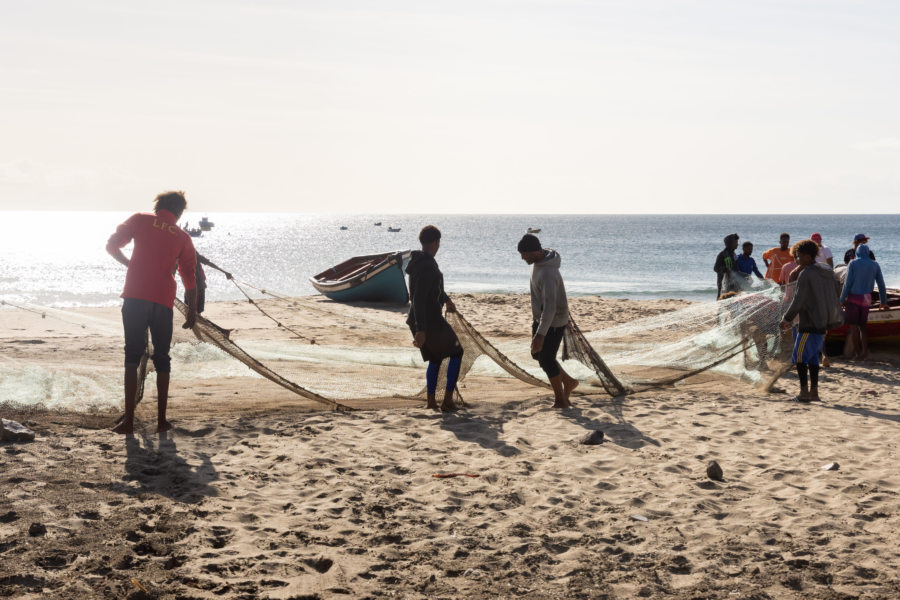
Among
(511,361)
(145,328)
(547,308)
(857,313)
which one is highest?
(547,308)

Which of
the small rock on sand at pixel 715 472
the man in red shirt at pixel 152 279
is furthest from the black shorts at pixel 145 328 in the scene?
the small rock on sand at pixel 715 472

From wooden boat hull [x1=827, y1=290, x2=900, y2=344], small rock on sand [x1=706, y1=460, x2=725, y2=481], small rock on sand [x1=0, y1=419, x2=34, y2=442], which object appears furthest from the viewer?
wooden boat hull [x1=827, y1=290, x2=900, y2=344]

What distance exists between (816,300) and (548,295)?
9.05 ft

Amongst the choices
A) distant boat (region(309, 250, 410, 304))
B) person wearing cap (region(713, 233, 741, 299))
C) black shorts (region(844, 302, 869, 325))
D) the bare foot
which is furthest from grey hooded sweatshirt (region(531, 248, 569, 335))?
distant boat (region(309, 250, 410, 304))

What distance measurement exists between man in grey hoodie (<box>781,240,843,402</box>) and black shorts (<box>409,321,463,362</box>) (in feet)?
10.8

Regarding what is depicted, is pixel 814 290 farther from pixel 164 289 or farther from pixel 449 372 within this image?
pixel 164 289

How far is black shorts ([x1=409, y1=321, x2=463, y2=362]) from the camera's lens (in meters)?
6.41

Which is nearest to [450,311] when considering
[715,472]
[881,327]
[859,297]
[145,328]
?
[145,328]

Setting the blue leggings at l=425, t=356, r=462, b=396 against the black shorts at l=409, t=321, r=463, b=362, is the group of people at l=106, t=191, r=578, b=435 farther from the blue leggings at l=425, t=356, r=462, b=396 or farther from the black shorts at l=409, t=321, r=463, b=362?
the blue leggings at l=425, t=356, r=462, b=396

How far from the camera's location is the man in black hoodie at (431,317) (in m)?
6.25

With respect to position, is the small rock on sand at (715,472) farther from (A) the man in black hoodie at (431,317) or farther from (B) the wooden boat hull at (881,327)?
(B) the wooden boat hull at (881,327)

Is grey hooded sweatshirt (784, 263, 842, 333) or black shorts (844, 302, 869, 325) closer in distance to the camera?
grey hooded sweatshirt (784, 263, 842, 333)

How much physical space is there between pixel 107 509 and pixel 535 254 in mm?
3833

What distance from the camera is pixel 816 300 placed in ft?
23.6
